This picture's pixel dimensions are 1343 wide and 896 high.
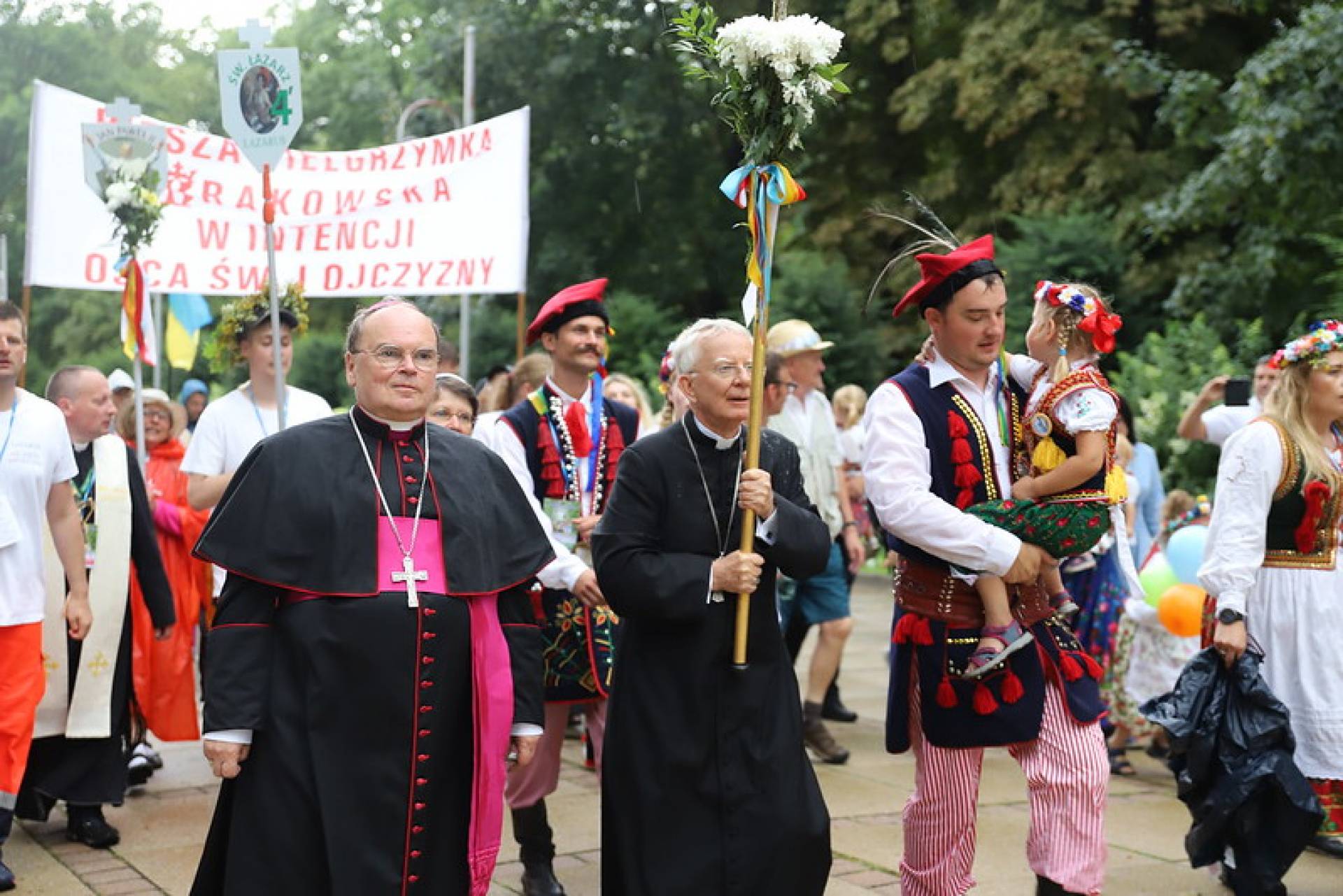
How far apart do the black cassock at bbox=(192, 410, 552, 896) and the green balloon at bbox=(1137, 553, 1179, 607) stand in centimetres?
445

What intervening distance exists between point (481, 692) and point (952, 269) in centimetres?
175

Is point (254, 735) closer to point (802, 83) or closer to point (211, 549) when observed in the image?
point (211, 549)

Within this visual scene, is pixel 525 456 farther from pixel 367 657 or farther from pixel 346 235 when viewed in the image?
pixel 346 235

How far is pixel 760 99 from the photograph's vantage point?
13.8 ft

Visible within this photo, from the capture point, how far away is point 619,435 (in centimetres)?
582

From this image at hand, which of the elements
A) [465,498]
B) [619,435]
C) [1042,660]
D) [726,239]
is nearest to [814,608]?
[619,435]

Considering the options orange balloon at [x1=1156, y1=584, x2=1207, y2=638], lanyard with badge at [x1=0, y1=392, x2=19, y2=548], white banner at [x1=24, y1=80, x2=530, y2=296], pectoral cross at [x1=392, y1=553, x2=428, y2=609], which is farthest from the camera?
white banner at [x1=24, y1=80, x2=530, y2=296]

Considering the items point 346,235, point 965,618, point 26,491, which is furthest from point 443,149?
point 965,618

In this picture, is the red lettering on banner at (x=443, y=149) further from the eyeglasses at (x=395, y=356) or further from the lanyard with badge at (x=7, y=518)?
the eyeglasses at (x=395, y=356)

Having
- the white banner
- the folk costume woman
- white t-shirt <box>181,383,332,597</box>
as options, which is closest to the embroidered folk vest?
the folk costume woman

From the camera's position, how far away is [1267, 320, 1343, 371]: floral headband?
214 inches

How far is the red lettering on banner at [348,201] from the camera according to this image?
9.38 m

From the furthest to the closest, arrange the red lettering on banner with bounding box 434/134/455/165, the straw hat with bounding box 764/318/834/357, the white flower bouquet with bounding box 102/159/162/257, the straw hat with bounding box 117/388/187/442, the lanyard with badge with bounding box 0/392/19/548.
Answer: the red lettering on banner with bounding box 434/134/455/165 < the straw hat with bounding box 764/318/834/357 < the straw hat with bounding box 117/388/187/442 < the white flower bouquet with bounding box 102/159/162/257 < the lanyard with badge with bounding box 0/392/19/548

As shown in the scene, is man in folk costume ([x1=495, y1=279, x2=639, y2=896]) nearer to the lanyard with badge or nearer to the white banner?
the lanyard with badge
